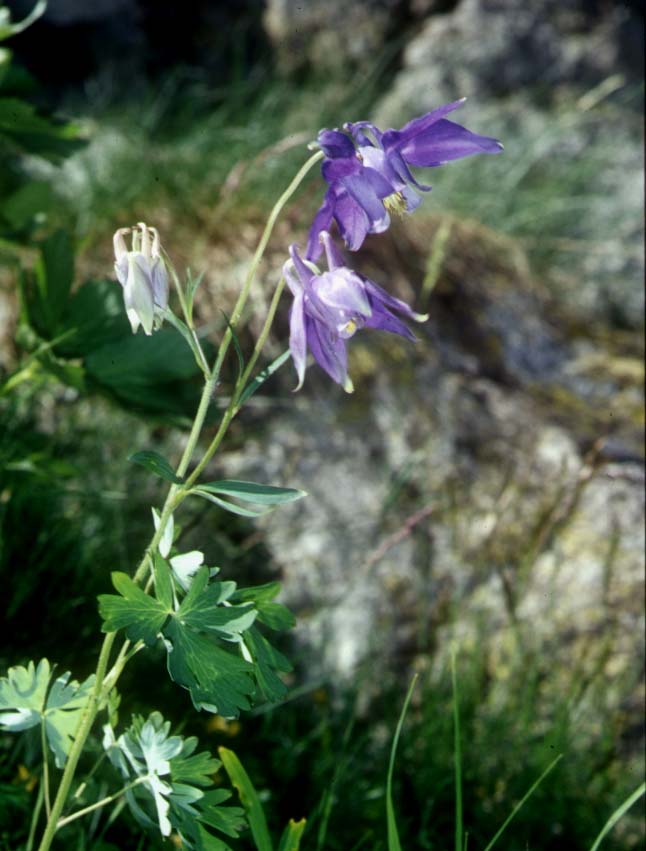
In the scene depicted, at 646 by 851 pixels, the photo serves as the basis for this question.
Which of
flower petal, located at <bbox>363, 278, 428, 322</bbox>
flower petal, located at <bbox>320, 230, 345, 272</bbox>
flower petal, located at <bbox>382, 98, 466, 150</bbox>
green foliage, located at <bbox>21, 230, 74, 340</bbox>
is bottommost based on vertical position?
green foliage, located at <bbox>21, 230, 74, 340</bbox>

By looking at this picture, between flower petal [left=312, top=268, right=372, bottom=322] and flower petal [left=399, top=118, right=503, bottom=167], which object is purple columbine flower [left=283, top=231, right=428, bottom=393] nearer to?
flower petal [left=312, top=268, right=372, bottom=322]

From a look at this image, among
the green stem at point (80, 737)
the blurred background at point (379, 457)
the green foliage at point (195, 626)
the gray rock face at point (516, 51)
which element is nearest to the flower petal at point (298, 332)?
the green foliage at point (195, 626)

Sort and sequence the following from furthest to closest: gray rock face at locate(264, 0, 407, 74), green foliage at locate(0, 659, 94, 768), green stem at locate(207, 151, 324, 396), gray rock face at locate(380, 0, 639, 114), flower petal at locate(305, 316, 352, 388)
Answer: gray rock face at locate(264, 0, 407, 74) < gray rock face at locate(380, 0, 639, 114) < green foliage at locate(0, 659, 94, 768) < flower petal at locate(305, 316, 352, 388) < green stem at locate(207, 151, 324, 396)

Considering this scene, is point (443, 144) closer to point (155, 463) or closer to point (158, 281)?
point (158, 281)

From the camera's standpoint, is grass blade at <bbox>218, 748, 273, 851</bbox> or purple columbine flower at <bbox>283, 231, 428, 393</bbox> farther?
grass blade at <bbox>218, 748, 273, 851</bbox>

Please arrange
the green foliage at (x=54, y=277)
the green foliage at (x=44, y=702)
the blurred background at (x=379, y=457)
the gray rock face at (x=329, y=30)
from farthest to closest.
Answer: the gray rock face at (x=329, y=30) → the blurred background at (x=379, y=457) → the green foliage at (x=54, y=277) → the green foliage at (x=44, y=702)

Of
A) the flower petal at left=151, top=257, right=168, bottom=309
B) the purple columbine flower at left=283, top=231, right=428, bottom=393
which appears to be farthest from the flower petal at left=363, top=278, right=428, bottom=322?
the flower petal at left=151, top=257, right=168, bottom=309

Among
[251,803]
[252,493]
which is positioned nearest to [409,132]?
[252,493]

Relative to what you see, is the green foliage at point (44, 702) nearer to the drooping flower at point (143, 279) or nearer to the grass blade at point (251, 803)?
the grass blade at point (251, 803)
